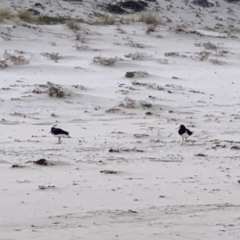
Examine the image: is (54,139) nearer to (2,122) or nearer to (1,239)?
(2,122)

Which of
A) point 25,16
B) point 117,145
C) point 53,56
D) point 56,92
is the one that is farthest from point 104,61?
point 117,145

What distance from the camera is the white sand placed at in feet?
18.0

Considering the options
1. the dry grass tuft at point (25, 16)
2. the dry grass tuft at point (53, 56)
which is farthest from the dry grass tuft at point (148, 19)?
the dry grass tuft at point (53, 56)

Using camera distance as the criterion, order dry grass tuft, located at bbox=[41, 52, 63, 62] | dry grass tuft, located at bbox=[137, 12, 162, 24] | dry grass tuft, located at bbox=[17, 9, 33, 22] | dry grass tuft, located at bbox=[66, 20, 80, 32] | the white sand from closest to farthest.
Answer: the white sand < dry grass tuft, located at bbox=[41, 52, 63, 62] < dry grass tuft, located at bbox=[17, 9, 33, 22] < dry grass tuft, located at bbox=[66, 20, 80, 32] < dry grass tuft, located at bbox=[137, 12, 162, 24]

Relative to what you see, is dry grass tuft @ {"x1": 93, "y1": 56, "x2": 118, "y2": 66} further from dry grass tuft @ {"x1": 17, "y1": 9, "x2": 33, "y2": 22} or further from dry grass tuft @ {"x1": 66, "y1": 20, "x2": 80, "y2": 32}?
dry grass tuft @ {"x1": 17, "y1": 9, "x2": 33, "y2": 22}

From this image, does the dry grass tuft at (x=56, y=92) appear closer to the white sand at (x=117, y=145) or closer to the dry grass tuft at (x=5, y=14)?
the white sand at (x=117, y=145)

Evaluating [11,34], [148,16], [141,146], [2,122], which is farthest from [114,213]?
[148,16]

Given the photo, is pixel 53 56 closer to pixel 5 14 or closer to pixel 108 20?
pixel 5 14

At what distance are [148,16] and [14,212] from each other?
15.7m

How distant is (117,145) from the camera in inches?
343

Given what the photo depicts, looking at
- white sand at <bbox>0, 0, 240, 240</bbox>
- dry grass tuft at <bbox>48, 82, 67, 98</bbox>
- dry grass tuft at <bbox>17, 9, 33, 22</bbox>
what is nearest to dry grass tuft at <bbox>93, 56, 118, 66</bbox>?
white sand at <bbox>0, 0, 240, 240</bbox>

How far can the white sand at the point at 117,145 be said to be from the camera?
548 centimetres

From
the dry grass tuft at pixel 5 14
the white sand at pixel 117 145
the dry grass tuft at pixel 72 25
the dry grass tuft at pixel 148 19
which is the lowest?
the white sand at pixel 117 145

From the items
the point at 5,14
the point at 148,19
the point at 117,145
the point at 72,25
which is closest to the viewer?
the point at 117,145
